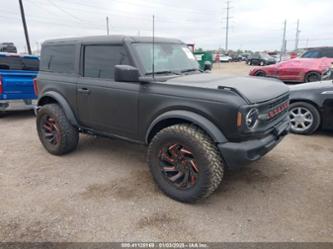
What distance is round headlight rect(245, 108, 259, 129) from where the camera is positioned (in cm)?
270

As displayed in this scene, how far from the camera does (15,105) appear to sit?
686 cm

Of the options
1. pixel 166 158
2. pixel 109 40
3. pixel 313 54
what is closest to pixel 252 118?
pixel 166 158

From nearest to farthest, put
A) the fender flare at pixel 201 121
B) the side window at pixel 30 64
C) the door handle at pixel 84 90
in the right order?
1. the fender flare at pixel 201 121
2. the door handle at pixel 84 90
3. the side window at pixel 30 64

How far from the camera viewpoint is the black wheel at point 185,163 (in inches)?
112

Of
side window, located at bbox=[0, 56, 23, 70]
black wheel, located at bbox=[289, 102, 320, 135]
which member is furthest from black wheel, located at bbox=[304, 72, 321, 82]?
side window, located at bbox=[0, 56, 23, 70]

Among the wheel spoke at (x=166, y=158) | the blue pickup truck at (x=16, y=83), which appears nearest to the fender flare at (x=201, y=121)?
the wheel spoke at (x=166, y=158)

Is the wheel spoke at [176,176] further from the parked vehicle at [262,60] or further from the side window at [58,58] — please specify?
the parked vehicle at [262,60]

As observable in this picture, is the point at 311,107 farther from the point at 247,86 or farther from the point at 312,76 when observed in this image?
the point at 312,76

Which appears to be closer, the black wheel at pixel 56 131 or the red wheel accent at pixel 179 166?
the red wheel accent at pixel 179 166

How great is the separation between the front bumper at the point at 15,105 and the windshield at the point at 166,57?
15.2 feet

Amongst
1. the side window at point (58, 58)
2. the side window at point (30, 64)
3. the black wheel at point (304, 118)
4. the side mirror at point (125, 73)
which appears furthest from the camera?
the side window at point (30, 64)

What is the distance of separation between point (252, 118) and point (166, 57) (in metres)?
1.69

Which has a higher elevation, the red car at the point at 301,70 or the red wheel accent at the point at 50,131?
the red car at the point at 301,70

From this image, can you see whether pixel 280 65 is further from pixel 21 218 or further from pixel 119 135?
pixel 21 218
